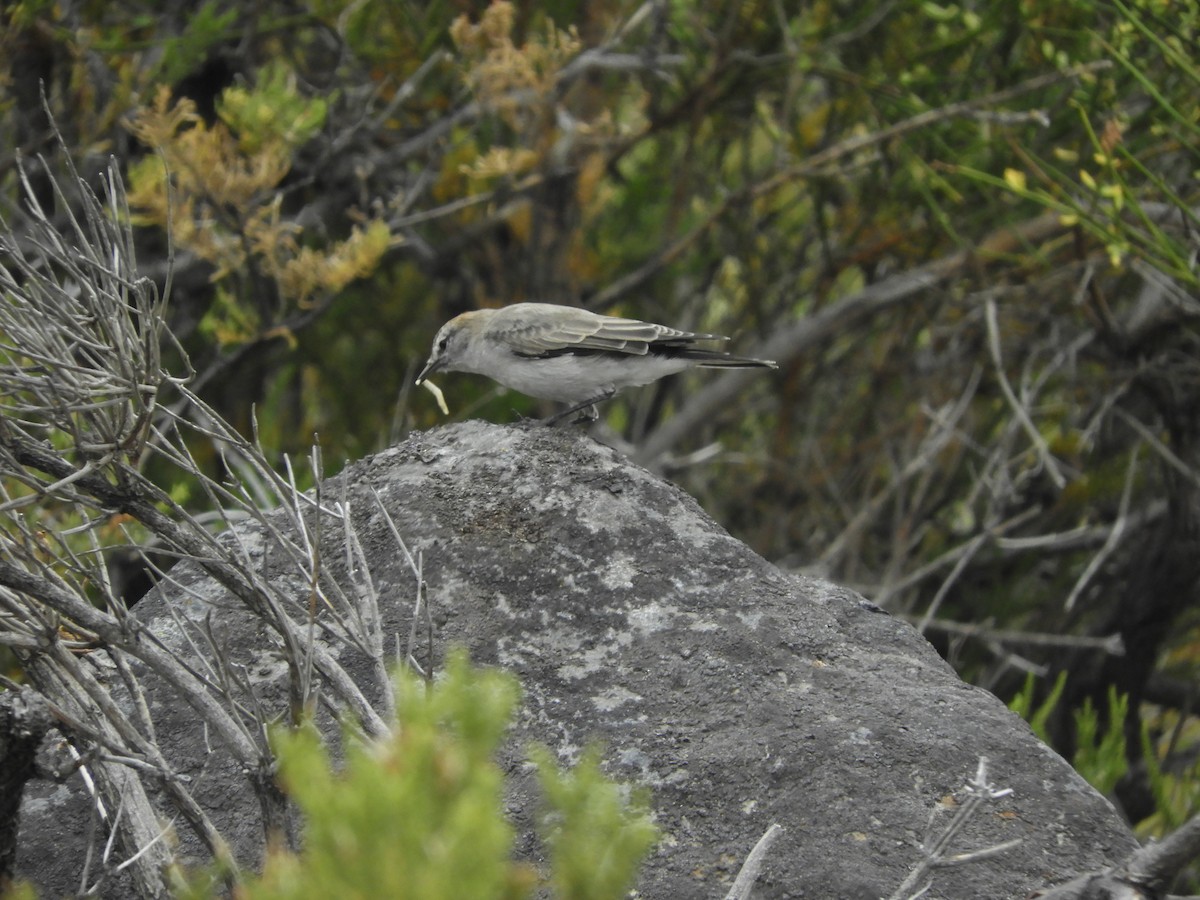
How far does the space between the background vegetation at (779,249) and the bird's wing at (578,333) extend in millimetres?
711

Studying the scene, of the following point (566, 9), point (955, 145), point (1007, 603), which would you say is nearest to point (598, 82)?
point (566, 9)

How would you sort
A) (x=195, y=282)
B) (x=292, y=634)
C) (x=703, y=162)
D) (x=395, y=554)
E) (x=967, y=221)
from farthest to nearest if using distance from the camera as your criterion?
(x=703, y=162) → (x=967, y=221) → (x=195, y=282) → (x=395, y=554) → (x=292, y=634)

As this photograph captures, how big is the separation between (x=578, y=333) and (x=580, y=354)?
8cm

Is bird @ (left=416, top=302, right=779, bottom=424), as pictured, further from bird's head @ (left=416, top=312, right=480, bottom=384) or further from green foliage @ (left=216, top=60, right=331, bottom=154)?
green foliage @ (left=216, top=60, right=331, bottom=154)

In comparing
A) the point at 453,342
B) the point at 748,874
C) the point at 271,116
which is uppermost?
the point at 271,116

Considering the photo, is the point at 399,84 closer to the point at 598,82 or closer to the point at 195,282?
the point at 598,82

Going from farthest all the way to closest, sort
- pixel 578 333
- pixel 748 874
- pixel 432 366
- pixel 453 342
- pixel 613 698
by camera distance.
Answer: pixel 432 366 < pixel 453 342 < pixel 578 333 < pixel 613 698 < pixel 748 874


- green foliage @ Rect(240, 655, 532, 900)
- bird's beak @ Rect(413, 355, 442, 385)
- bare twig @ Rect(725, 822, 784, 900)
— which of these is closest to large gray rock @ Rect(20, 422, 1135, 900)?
bare twig @ Rect(725, 822, 784, 900)

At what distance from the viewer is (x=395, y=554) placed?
136 inches

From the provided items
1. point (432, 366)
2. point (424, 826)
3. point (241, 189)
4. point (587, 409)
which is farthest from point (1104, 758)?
point (241, 189)

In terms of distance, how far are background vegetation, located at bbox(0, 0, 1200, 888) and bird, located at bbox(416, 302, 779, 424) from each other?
0.64 meters

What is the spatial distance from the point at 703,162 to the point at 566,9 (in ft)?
5.39

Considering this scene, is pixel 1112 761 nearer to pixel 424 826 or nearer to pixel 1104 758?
pixel 1104 758

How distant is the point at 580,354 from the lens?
5.44 meters
